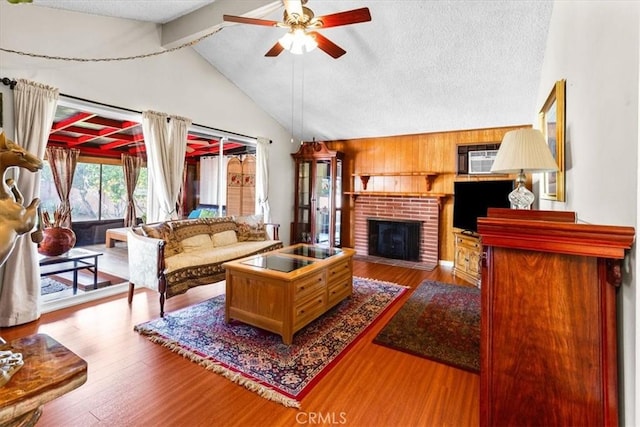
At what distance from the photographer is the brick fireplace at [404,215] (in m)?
5.13

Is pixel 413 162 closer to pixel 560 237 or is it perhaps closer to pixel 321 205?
pixel 321 205

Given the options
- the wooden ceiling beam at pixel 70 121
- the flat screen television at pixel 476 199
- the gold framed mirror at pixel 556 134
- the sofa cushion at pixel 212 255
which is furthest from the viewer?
the flat screen television at pixel 476 199

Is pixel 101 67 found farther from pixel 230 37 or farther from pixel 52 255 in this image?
pixel 52 255

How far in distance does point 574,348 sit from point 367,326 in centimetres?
178

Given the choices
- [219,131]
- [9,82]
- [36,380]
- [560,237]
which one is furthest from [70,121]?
[560,237]

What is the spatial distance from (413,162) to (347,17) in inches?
137

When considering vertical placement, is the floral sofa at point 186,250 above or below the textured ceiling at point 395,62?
below

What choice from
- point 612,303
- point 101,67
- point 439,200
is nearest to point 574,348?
point 612,303

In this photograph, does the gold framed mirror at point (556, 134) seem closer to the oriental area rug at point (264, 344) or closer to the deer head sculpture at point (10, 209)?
the oriental area rug at point (264, 344)

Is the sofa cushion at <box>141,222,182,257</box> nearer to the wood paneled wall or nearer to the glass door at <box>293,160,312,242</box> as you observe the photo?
the glass door at <box>293,160,312,242</box>

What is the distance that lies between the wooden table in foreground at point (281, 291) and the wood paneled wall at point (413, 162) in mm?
2895

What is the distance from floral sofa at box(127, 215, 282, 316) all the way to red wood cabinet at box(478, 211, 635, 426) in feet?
8.90

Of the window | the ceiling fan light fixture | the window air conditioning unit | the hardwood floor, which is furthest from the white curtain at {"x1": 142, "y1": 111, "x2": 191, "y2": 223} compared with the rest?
the window air conditioning unit

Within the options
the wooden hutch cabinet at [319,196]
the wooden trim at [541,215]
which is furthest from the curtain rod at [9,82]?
the wooden hutch cabinet at [319,196]
